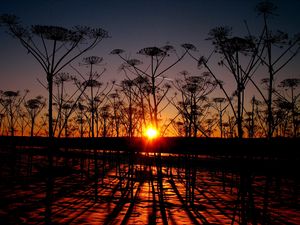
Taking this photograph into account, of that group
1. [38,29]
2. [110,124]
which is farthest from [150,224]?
[110,124]

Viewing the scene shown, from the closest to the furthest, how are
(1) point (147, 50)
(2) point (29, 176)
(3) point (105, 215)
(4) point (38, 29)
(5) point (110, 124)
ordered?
(3) point (105, 215) < (4) point (38, 29) < (1) point (147, 50) < (2) point (29, 176) < (5) point (110, 124)

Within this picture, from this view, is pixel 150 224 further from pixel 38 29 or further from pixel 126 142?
pixel 38 29

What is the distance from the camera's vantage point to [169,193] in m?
11.5

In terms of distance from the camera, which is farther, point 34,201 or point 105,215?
point 34,201

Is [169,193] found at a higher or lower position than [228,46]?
lower

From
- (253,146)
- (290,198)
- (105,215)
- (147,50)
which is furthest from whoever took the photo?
(290,198)

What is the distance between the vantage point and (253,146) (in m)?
4.78

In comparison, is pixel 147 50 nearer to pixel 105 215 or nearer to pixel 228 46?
pixel 228 46

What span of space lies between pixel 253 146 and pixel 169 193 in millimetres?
7152

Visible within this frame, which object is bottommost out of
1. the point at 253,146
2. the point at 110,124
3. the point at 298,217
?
the point at 298,217

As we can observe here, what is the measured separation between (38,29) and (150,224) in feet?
18.5

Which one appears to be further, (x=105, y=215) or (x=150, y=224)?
(x=105, y=215)

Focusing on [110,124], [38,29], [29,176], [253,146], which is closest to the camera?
[253,146]

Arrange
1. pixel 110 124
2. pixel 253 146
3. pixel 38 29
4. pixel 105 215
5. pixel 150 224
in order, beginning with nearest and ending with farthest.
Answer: pixel 253 146
pixel 150 224
pixel 105 215
pixel 38 29
pixel 110 124
